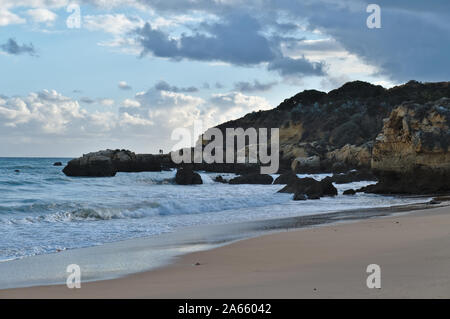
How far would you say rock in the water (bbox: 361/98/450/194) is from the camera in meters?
22.9

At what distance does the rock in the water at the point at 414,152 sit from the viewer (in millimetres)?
22938

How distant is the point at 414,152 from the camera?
2342 centimetres

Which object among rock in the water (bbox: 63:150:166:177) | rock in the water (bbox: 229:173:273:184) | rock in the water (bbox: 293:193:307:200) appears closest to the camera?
rock in the water (bbox: 293:193:307:200)

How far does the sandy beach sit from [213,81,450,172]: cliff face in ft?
174

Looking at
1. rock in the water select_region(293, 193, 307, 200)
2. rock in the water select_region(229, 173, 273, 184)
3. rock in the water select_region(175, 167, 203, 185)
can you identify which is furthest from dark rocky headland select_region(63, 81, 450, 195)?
rock in the water select_region(175, 167, 203, 185)

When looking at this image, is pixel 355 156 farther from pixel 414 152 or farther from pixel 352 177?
→ pixel 414 152

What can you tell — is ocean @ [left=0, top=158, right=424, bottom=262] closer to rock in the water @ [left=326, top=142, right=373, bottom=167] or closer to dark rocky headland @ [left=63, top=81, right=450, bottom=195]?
dark rocky headland @ [left=63, top=81, right=450, bottom=195]

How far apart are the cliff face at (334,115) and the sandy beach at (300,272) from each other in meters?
53.0

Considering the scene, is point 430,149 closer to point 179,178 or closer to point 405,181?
point 405,181

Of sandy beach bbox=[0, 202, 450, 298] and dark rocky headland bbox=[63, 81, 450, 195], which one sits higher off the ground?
dark rocky headland bbox=[63, 81, 450, 195]

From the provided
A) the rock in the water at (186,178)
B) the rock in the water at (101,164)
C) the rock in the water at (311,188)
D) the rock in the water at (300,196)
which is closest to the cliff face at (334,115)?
the rock in the water at (101,164)

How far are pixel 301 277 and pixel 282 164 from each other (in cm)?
5645

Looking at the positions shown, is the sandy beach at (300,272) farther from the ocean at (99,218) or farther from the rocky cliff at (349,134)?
the rocky cliff at (349,134)
